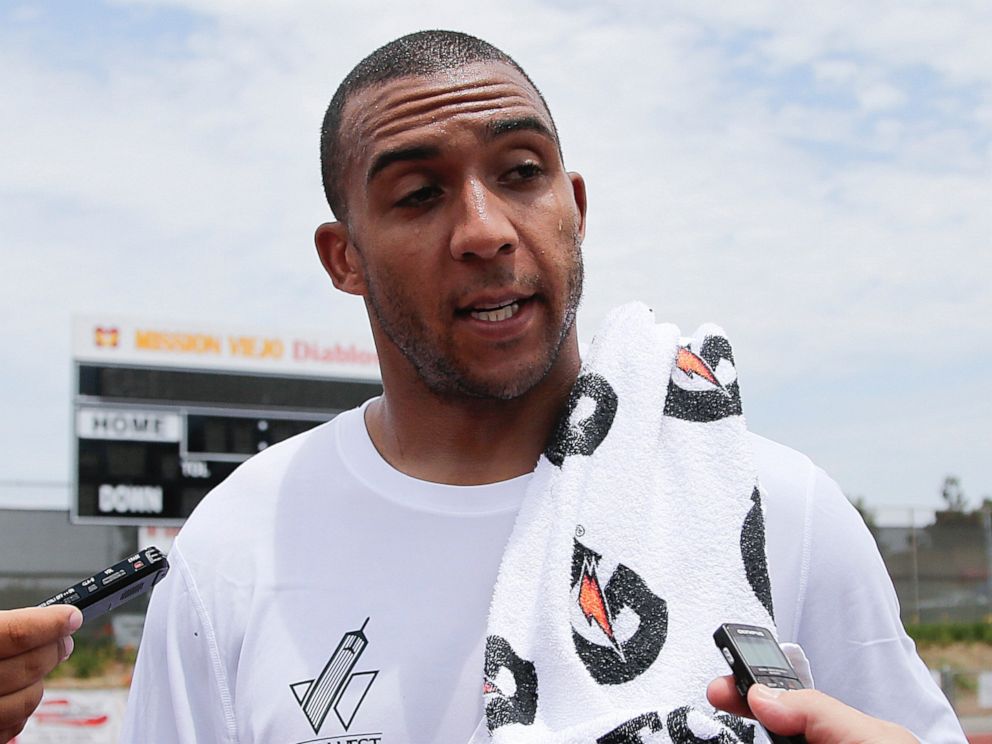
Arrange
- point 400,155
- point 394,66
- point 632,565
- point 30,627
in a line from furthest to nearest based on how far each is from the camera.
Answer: point 394,66 < point 400,155 < point 632,565 < point 30,627

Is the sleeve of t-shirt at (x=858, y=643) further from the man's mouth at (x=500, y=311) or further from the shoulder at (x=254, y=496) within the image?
the shoulder at (x=254, y=496)

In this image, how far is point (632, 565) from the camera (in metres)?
1.73

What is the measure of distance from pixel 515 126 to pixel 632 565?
709 millimetres

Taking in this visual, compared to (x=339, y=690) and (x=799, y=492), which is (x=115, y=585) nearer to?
(x=339, y=690)

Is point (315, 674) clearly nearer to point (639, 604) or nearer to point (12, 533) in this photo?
point (639, 604)

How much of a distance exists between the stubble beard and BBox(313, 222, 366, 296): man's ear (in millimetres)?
168

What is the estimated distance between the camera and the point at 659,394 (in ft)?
6.19

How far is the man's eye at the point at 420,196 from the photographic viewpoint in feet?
6.41

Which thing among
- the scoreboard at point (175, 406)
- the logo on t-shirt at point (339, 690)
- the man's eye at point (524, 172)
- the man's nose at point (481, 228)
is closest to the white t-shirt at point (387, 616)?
the logo on t-shirt at point (339, 690)

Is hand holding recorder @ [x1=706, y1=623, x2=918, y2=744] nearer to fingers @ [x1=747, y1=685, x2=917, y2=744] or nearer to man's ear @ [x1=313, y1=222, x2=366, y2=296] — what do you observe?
fingers @ [x1=747, y1=685, x2=917, y2=744]

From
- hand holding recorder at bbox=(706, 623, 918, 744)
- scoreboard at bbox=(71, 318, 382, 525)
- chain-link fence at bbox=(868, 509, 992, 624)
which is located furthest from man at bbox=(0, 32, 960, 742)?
chain-link fence at bbox=(868, 509, 992, 624)

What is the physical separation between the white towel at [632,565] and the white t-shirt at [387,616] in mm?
77

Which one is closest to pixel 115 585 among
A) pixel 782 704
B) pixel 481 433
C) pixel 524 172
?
pixel 481 433

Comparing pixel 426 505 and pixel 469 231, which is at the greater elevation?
pixel 469 231
